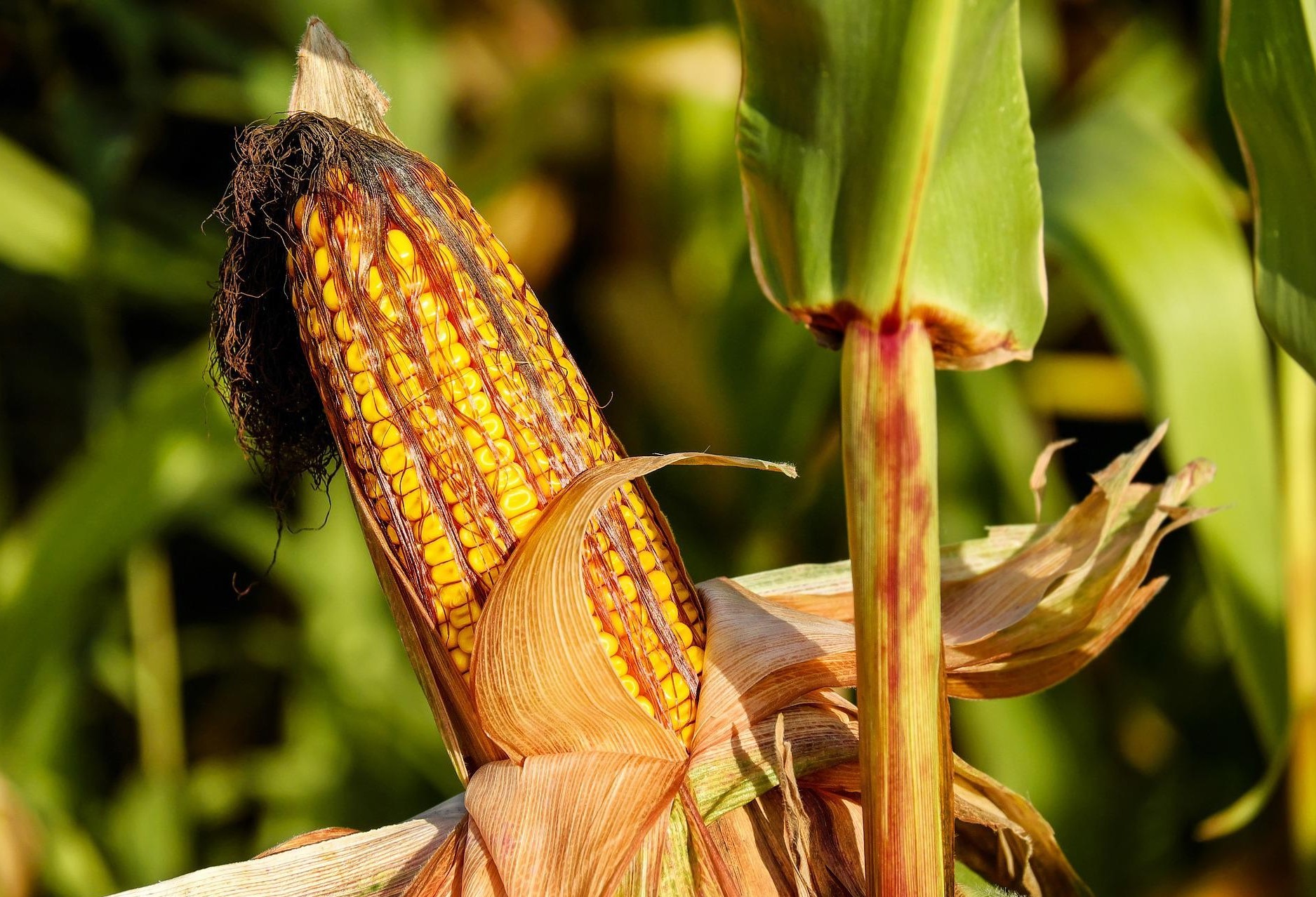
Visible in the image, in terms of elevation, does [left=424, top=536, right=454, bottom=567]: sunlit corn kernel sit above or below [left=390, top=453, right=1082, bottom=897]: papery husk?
above

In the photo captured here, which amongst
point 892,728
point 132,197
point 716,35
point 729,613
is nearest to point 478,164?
point 716,35

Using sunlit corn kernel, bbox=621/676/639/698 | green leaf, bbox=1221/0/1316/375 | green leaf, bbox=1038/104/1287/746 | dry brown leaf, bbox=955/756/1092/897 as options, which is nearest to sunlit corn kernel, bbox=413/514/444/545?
sunlit corn kernel, bbox=621/676/639/698

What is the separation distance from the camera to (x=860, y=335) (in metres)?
0.39

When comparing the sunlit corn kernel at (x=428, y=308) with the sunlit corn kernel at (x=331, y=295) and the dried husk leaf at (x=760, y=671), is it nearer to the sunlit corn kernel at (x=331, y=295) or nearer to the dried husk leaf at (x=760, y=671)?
the sunlit corn kernel at (x=331, y=295)

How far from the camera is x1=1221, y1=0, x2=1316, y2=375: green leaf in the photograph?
0.50 m

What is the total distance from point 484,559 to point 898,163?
24 centimetres

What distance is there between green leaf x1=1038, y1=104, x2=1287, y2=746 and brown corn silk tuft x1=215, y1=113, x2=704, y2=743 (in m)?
0.55

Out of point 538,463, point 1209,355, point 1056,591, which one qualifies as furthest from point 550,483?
point 1209,355

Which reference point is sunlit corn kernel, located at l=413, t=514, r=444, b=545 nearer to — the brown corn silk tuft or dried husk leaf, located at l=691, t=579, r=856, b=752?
the brown corn silk tuft

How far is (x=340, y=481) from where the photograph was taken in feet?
4.83

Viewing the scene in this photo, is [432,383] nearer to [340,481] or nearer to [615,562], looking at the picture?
[615,562]

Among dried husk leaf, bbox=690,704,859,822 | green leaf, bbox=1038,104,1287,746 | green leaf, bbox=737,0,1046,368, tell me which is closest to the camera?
green leaf, bbox=737,0,1046,368

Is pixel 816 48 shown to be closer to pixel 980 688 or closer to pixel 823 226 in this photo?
pixel 823 226

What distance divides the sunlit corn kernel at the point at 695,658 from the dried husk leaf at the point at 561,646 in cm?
5
